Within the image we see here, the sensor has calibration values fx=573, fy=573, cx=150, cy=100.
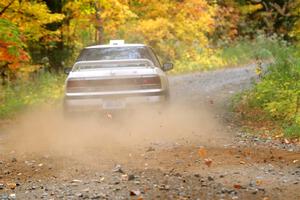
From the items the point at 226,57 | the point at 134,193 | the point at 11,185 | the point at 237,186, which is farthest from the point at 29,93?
the point at 226,57

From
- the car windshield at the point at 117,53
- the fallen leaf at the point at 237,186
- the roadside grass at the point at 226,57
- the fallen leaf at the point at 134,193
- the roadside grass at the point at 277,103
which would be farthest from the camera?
the roadside grass at the point at 226,57

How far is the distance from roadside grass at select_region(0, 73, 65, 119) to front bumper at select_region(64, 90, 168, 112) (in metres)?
3.74

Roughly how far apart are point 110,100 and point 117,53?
1.75m

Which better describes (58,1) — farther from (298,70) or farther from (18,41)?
(298,70)

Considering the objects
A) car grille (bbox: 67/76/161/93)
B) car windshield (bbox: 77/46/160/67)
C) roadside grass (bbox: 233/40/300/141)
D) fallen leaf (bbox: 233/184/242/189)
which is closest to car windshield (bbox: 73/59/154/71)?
car grille (bbox: 67/76/161/93)

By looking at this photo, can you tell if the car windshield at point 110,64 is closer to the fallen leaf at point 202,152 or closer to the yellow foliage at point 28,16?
the fallen leaf at point 202,152

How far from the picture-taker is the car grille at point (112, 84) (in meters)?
10.6

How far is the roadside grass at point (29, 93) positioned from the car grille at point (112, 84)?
3.79 metres

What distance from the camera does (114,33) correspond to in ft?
79.5

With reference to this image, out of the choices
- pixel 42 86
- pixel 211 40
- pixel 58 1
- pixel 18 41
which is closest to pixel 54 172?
pixel 18 41

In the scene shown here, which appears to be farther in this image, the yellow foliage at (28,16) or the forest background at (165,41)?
the yellow foliage at (28,16)

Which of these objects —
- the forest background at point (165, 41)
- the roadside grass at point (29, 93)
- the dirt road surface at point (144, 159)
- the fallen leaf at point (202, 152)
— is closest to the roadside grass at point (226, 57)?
the forest background at point (165, 41)

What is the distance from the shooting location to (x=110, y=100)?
10648mm

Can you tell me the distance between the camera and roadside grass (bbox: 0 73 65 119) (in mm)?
14477
